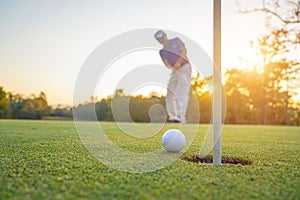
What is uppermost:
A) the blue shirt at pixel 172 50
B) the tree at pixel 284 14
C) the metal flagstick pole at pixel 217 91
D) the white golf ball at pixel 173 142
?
the tree at pixel 284 14

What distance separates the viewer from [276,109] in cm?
2612

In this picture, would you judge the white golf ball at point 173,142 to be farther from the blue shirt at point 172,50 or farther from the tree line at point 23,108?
the tree line at point 23,108

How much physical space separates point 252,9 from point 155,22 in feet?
30.7

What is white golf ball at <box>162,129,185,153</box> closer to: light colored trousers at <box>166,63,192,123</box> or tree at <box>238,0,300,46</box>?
light colored trousers at <box>166,63,192,123</box>

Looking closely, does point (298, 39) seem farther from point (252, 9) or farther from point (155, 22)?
point (155, 22)

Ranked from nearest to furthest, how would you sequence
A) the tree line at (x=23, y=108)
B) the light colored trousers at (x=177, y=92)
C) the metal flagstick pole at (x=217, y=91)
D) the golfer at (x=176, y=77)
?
the metal flagstick pole at (x=217, y=91) → the golfer at (x=176, y=77) → the light colored trousers at (x=177, y=92) → the tree line at (x=23, y=108)

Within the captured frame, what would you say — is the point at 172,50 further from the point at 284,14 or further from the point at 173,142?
the point at 284,14

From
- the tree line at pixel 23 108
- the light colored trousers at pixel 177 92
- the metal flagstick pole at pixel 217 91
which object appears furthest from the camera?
the tree line at pixel 23 108

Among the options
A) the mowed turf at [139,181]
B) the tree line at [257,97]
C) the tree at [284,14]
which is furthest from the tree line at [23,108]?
the mowed turf at [139,181]

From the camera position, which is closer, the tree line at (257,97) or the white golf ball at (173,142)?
the white golf ball at (173,142)

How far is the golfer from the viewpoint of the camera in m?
6.86

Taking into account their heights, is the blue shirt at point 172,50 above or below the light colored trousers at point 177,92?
above

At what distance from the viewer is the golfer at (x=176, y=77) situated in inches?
270

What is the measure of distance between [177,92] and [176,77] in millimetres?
410
